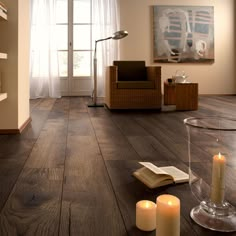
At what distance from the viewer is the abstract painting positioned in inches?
312

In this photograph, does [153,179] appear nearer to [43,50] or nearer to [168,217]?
[168,217]

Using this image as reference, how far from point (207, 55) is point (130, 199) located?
707 cm

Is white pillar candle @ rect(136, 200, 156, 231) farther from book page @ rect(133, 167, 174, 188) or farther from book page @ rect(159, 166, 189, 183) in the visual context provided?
book page @ rect(159, 166, 189, 183)

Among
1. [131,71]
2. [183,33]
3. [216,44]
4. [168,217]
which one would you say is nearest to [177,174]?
[168,217]

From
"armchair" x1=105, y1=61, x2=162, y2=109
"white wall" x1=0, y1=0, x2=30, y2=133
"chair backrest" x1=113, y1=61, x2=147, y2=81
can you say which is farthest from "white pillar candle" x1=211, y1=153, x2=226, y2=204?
"chair backrest" x1=113, y1=61, x2=147, y2=81

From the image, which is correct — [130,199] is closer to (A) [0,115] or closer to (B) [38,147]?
(B) [38,147]

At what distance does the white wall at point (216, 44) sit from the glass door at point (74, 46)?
2.65 feet

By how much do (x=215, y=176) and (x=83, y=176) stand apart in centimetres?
90

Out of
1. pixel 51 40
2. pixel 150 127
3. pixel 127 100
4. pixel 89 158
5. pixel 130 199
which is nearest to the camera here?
pixel 130 199

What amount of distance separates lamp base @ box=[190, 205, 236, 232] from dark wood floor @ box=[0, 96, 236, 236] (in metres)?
0.03

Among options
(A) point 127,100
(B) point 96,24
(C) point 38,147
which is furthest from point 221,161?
(B) point 96,24

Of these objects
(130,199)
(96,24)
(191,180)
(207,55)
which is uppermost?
(96,24)

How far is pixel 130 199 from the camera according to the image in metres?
1.67

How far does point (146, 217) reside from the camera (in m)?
1.34
